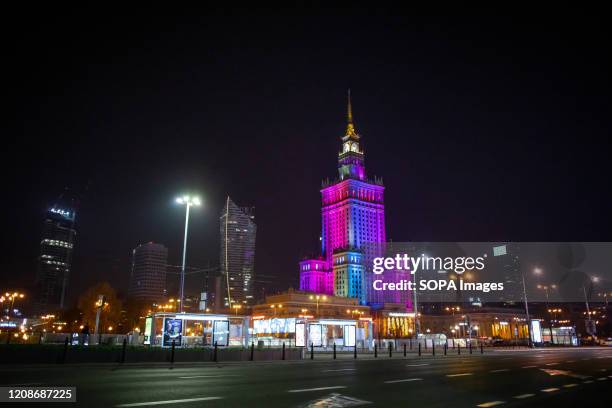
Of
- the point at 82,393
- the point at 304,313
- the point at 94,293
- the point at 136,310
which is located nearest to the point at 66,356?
the point at 82,393

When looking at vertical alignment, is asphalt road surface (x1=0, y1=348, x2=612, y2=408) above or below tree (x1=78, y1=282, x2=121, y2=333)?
below

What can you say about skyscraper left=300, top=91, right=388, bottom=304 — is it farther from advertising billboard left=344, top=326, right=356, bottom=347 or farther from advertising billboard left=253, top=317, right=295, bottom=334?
advertising billboard left=344, top=326, right=356, bottom=347

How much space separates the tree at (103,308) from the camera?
8875 centimetres

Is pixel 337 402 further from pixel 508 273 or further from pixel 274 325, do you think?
pixel 508 273

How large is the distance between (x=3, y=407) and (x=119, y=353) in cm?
1508

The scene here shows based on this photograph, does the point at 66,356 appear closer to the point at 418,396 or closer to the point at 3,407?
the point at 3,407

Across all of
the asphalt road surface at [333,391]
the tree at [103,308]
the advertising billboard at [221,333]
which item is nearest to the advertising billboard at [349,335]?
the advertising billboard at [221,333]

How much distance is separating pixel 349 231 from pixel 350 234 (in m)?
1.23

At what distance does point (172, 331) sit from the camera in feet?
109

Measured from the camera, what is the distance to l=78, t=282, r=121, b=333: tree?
88.8 metres

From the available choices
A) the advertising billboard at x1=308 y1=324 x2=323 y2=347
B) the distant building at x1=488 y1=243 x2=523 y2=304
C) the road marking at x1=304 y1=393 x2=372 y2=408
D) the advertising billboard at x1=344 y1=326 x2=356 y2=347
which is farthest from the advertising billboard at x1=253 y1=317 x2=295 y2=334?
the distant building at x1=488 y1=243 x2=523 y2=304

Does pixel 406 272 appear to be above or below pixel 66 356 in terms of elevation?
above

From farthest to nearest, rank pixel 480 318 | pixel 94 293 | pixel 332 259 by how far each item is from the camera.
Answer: pixel 332 259 < pixel 480 318 < pixel 94 293

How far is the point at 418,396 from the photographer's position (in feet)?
39.9
